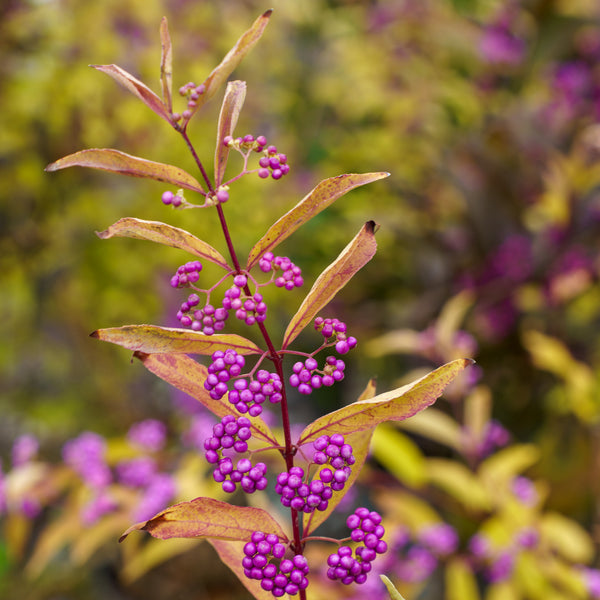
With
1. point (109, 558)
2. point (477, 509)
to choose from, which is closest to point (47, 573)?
point (109, 558)

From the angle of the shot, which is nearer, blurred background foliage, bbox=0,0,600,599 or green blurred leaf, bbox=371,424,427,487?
green blurred leaf, bbox=371,424,427,487

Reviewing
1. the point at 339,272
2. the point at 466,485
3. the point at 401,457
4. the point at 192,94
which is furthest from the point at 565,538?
the point at 192,94

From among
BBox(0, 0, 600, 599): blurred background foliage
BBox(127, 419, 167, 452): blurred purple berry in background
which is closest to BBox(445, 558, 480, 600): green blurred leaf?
BBox(0, 0, 600, 599): blurred background foliage

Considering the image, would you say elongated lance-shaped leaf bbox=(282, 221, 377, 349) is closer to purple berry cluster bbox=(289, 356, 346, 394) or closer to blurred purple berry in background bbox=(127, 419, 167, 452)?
purple berry cluster bbox=(289, 356, 346, 394)

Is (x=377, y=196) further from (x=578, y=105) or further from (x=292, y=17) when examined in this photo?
(x=292, y=17)

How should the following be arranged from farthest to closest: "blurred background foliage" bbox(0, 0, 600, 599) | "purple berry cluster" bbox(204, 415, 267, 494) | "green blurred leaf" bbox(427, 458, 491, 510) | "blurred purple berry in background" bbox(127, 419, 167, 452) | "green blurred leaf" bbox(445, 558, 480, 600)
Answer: "blurred background foliage" bbox(0, 0, 600, 599)
"blurred purple berry in background" bbox(127, 419, 167, 452)
"green blurred leaf" bbox(427, 458, 491, 510)
"green blurred leaf" bbox(445, 558, 480, 600)
"purple berry cluster" bbox(204, 415, 267, 494)

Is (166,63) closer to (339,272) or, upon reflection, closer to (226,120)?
(226,120)

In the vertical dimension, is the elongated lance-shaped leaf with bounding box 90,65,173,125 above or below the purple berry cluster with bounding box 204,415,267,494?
above
